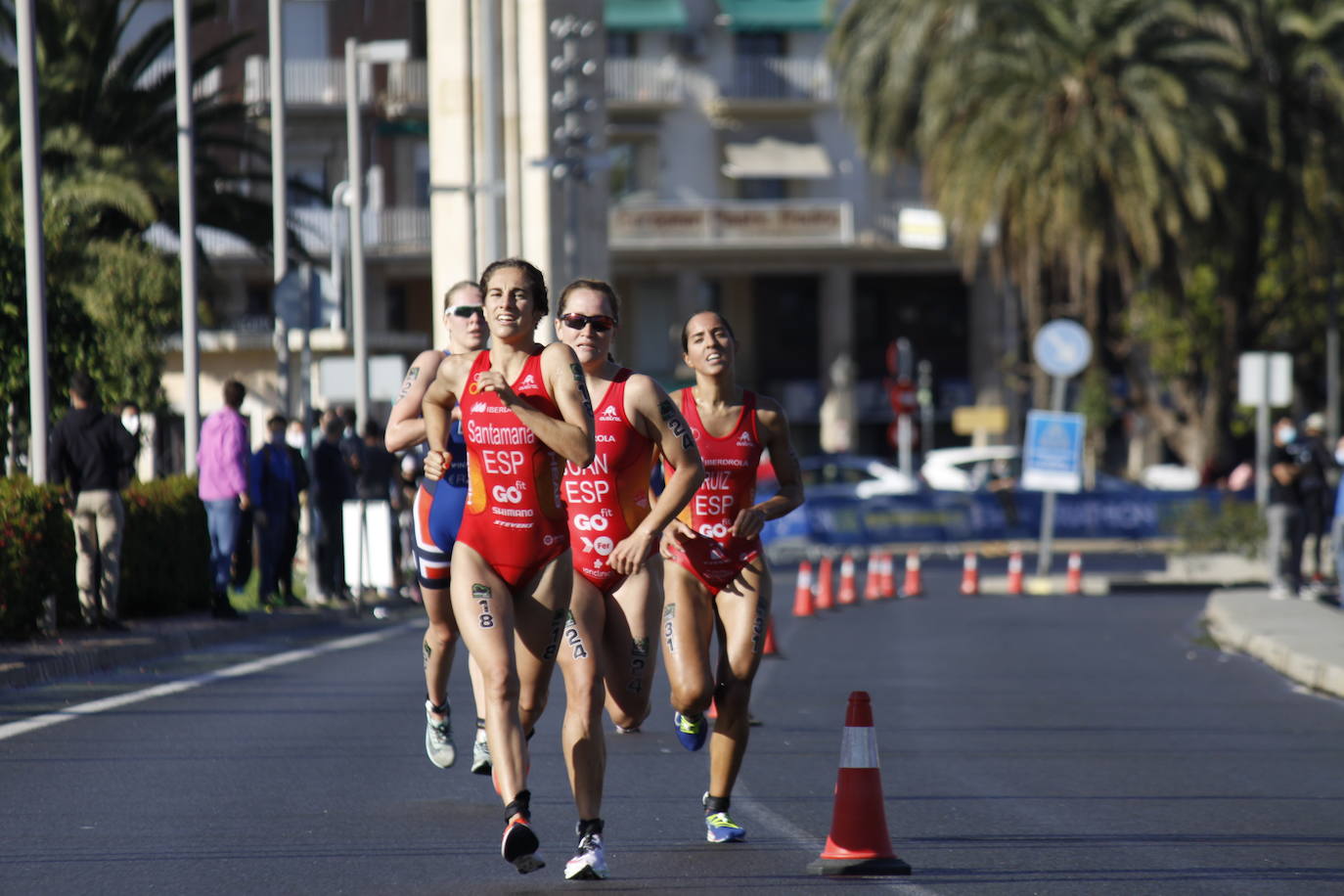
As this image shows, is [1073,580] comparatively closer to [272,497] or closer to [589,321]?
[272,497]

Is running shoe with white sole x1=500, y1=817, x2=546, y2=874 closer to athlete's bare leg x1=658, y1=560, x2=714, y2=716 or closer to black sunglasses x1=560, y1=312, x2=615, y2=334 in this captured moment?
athlete's bare leg x1=658, y1=560, x2=714, y2=716

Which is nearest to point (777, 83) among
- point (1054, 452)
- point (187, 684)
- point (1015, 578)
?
point (1054, 452)

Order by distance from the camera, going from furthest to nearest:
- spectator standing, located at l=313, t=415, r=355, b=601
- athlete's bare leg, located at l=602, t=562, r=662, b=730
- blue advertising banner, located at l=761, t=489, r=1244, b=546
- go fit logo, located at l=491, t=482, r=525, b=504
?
blue advertising banner, located at l=761, t=489, r=1244, b=546, spectator standing, located at l=313, t=415, r=355, b=601, athlete's bare leg, located at l=602, t=562, r=662, b=730, go fit logo, located at l=491, t=482, r=525, b=504

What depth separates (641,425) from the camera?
7824 millimetres

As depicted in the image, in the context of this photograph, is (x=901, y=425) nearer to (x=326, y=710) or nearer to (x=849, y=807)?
(x=326, y=710)

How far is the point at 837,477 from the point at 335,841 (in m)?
37.5

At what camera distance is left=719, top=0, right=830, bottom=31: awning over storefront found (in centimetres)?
5912

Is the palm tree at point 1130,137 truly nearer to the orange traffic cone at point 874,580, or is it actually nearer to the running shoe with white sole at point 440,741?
the orange traffic cone at point 874,580

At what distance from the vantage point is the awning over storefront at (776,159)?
6028 centimetres

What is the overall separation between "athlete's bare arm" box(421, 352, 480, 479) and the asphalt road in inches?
51.3

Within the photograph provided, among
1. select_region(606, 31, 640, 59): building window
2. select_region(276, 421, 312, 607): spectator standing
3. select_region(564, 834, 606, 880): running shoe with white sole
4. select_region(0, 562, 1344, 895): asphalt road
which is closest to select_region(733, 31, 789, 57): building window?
select_region(606, 31, 640, 59): building window

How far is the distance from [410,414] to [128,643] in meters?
7.64

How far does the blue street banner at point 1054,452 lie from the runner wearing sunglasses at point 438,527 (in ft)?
63.8

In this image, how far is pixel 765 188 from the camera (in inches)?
2427
